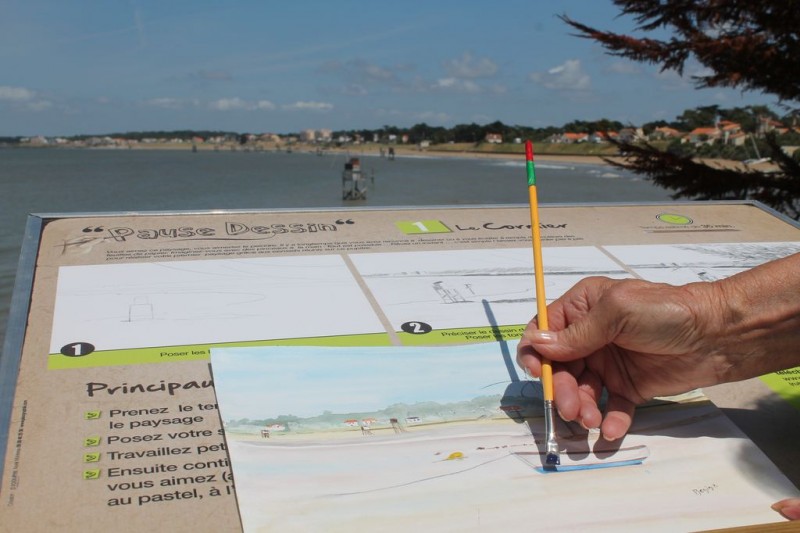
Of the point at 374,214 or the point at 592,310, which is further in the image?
the point at 374,214

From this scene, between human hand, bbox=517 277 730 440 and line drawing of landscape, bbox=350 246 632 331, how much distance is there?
1.23 feet

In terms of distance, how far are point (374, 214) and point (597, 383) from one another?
49.8 inches

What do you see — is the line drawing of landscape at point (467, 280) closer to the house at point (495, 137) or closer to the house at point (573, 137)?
the house at point (495, 137)

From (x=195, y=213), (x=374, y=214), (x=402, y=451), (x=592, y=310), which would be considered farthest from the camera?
(x=374, y=214)

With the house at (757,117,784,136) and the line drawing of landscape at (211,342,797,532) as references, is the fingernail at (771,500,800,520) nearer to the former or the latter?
the line drawing of landscape at (211,342,797,532)

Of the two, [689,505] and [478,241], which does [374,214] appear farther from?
[689,505]

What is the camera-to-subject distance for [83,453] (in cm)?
136

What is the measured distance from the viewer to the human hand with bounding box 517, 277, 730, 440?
4.99ft

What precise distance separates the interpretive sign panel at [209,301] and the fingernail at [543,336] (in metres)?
0.36

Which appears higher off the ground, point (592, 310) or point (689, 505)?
point (592, 310)

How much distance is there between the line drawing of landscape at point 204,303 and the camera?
5.82 ft

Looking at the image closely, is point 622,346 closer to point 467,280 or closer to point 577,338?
point 577,338

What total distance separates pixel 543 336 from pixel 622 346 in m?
0.19

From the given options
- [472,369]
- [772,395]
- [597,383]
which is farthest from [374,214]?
[772,395]
